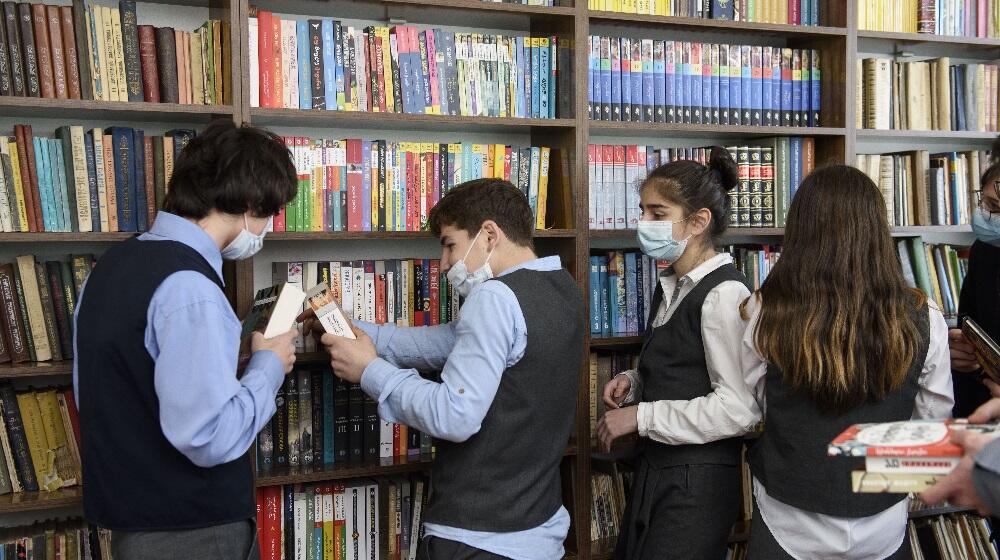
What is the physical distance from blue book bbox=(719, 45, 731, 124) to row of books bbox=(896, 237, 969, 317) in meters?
0.85

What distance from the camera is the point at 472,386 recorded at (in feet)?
5.94

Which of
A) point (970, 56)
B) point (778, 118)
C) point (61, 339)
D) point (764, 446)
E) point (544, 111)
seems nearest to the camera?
point (764, 446)

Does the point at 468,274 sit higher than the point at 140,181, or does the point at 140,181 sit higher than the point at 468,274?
the point at 140,181

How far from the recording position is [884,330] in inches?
71.7

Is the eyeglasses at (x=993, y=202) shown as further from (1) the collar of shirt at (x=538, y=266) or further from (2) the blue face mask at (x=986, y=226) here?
(1) the collar of shirt at (x=538, y=266)

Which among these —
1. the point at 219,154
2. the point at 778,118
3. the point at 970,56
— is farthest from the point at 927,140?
the point at 219,154

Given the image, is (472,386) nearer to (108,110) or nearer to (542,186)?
(542,186)

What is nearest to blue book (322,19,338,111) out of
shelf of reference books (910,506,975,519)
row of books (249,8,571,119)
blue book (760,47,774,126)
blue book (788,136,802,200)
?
row of books (249,8,571,119)

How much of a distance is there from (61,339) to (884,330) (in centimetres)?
196

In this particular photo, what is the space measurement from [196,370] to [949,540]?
2.81 metres

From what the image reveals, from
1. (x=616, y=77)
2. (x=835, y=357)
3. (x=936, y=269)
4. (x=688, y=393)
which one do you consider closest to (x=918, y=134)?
(x=936, y=269)

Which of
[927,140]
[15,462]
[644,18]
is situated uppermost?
[644,18]

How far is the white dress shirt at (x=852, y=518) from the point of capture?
1.90 meters

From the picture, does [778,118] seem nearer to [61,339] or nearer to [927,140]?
[927,140]
